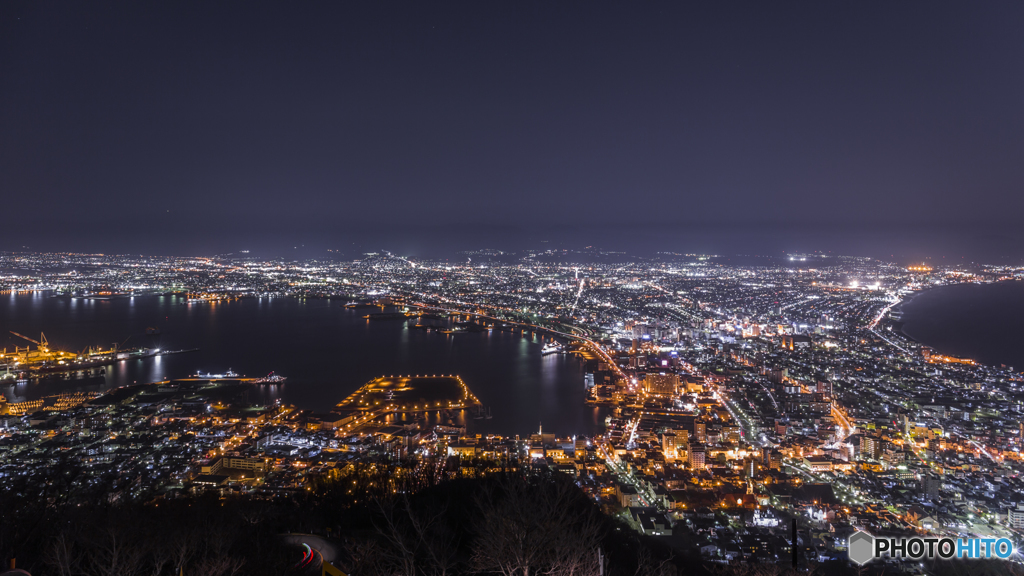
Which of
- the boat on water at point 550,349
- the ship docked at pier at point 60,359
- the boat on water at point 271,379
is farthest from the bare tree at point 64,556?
the boat on water at point 550,349

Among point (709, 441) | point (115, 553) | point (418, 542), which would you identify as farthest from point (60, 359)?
point (709, 441)

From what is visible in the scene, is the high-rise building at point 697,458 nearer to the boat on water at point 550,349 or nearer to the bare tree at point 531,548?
the bare tree at point 531,548

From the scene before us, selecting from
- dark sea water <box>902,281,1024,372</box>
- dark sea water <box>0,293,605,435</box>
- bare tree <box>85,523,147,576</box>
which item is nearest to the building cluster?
dark sea water <box>0,293,605,435</box>

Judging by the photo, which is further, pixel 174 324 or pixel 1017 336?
pixel 174 324

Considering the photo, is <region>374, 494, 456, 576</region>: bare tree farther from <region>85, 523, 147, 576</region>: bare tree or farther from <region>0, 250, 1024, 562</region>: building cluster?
<region>0, 250, 1024, 562</region>: building cluster

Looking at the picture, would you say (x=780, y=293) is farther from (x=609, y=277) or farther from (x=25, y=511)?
(x=25, y=511)

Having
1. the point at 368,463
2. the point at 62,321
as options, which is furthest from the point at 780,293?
the point at 62,321
